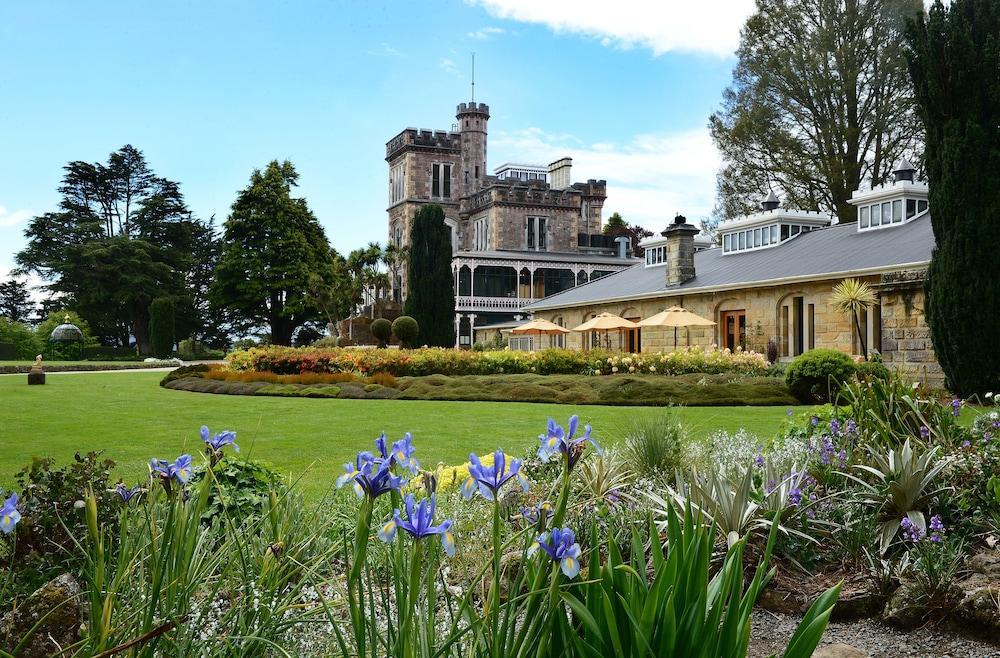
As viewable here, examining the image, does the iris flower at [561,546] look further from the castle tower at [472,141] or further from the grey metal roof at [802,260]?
the castle tower at [472,141]

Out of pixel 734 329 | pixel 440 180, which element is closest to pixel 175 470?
pixel 734 329

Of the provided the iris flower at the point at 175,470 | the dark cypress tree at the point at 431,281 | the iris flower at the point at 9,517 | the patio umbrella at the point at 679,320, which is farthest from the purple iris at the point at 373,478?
the dark cypress tree at the point at 431,281

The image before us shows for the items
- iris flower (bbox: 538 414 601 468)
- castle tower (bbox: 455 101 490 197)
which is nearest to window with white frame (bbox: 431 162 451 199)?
castle tower (bbox: 455 101 490 197)

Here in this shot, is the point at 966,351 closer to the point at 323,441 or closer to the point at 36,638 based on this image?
the point at 323,441

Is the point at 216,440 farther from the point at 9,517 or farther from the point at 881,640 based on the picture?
the point at 881,640

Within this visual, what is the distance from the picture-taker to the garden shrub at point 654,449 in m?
5.63

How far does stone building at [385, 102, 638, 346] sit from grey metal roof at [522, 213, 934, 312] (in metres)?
16.6

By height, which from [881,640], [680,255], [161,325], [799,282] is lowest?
[881,640]

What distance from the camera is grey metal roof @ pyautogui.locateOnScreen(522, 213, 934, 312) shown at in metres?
20.5

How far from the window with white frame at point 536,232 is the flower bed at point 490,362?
105ft

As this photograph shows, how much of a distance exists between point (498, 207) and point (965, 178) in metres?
41.2

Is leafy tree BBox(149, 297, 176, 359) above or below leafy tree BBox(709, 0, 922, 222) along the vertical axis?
below

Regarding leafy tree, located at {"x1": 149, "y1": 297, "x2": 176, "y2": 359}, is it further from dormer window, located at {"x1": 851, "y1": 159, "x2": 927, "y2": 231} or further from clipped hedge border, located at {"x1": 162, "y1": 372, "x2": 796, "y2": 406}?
dormer window, located at {"x1": 851, "y1": 159, "x2": 927, "y2": 231}

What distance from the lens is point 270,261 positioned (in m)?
45.1
